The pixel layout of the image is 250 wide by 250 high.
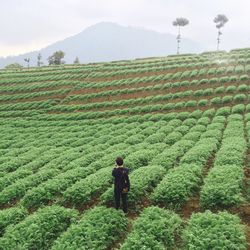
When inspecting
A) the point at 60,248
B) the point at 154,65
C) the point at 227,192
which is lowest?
the point at 60,248

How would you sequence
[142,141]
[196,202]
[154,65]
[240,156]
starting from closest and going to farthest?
[196,202]
[240,156]
[142,141]
[154,65]

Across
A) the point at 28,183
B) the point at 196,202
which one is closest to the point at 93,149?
the point at 28,183

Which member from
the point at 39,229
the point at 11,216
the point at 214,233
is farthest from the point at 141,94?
the point at 214,233

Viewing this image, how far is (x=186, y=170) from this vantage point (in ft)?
57.0

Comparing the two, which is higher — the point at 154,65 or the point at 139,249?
the point at 154,65

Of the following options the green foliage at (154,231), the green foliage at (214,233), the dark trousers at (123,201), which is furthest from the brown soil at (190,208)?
the dark trousers at (123,201)

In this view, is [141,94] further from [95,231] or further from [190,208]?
[95,231]

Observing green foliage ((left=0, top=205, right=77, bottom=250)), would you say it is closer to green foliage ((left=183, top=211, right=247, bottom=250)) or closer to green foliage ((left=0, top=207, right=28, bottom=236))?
green foliage ((left=0, top=207, right=28, bottom=236))

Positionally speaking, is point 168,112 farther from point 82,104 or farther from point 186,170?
point 186,170

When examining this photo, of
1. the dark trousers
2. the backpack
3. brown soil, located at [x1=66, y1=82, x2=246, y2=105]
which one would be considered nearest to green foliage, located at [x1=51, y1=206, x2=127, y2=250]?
the dark trousers

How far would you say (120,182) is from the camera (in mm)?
13523

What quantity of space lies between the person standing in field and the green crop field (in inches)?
22.6

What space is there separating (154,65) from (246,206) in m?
64.7

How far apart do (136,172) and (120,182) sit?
452 cm
